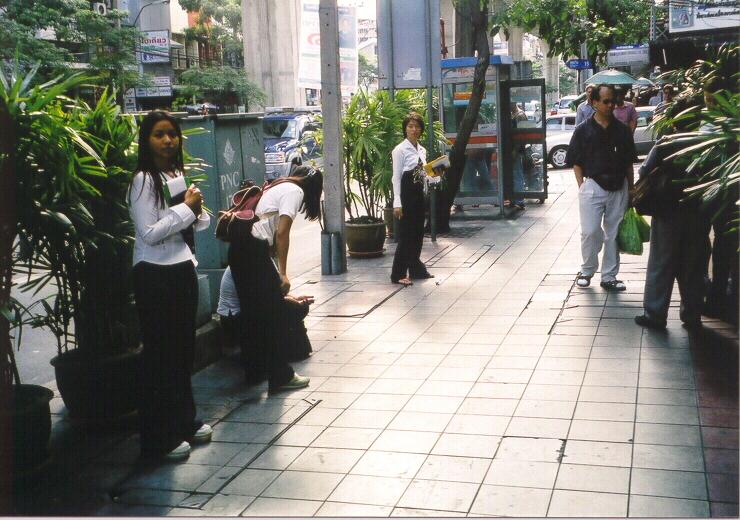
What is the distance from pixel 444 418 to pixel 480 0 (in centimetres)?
968

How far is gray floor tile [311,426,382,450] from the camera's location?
5.07 m

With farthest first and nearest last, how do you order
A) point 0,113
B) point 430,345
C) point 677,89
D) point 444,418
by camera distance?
point 677,89 < point 430,345 < point 444,418 < point 0,113

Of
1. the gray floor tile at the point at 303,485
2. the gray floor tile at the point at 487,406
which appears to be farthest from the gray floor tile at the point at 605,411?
the gray floor tile at the point at 303,485

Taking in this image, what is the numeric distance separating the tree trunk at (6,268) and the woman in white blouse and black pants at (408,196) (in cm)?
544

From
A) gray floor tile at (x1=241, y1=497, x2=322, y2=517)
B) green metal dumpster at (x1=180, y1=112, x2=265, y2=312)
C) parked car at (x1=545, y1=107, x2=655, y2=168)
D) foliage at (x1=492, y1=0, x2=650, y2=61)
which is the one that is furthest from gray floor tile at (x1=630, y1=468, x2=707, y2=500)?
parked car at (x1=545, y1=107, x2=655, y2=168)

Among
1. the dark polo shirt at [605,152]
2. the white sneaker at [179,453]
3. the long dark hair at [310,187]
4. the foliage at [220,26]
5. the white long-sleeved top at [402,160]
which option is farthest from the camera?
the foliage at [220,26]

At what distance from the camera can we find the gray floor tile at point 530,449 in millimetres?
4727

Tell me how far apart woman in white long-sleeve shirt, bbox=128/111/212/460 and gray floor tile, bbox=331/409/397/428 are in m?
0.95

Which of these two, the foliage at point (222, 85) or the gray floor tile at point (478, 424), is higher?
the foliage at point (222, 85)

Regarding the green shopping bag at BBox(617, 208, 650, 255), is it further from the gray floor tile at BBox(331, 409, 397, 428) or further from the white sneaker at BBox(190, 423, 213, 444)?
the white sneaker at BBox(190, 423, 213, 444)

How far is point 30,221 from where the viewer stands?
462cm

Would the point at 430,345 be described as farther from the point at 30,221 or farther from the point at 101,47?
the point at 101,47

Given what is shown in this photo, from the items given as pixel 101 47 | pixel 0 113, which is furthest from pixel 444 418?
pixel 101 47

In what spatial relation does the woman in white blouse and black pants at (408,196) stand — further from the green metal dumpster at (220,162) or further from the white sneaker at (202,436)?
the white sneaker at (202,436)
